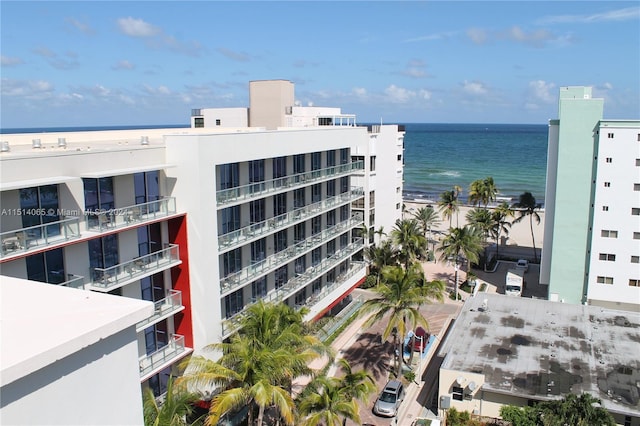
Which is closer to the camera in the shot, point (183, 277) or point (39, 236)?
point (39, 236)

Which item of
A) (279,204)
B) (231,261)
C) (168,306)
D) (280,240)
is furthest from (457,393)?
(279,204)

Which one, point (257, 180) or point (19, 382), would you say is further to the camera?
point (257, 180)

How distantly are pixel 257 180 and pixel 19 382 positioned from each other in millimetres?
29619

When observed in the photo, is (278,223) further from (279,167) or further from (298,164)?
(298,164)

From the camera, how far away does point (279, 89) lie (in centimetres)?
5362

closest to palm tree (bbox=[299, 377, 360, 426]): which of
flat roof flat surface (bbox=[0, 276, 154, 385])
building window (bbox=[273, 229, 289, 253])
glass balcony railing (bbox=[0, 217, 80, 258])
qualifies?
glass balcony railing (bbox=[0, 217, 80, 258])

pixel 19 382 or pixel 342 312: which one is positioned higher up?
pixel 19 382

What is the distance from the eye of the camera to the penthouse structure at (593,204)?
144 ft

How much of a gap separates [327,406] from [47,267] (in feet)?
41.9

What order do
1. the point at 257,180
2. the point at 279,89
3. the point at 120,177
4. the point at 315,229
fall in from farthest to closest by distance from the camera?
the point at 279,89 → the point at 315,229 → the point at 257,180 → the point at 120,177

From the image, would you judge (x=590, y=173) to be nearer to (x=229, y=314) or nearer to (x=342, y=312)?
(x=342, y=312)

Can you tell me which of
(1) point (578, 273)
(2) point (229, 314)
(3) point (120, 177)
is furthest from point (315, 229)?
(1) point (578, 273)

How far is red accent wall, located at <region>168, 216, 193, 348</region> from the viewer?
27.7 meters

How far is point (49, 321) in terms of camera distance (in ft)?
20.6
